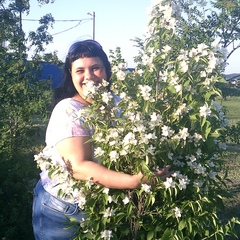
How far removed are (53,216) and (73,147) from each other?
502 mm

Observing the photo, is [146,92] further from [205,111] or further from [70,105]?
[70,105]

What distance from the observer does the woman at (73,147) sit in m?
1.92

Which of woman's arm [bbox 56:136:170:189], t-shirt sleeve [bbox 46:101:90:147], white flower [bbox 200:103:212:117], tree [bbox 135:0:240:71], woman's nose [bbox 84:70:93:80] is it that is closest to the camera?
white flower [bbox 200:103:212:117]

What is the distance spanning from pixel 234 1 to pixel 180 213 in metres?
4.97

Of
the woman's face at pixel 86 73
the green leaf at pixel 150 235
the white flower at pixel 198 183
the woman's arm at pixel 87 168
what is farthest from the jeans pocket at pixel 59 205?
the white flower at pixel 198 183

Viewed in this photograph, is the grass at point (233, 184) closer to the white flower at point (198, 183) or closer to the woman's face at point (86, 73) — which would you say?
the white flower at point (198, 183)

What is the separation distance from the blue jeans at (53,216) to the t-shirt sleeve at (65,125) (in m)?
0.34

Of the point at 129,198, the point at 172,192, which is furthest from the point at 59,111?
the point at 172,192

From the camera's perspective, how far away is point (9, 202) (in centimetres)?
470

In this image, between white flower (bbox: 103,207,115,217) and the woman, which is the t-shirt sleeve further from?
white flower (bbox: 103,207,115,217)

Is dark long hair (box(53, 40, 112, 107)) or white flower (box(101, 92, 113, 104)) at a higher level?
dark long hair (box(53, 40, 112, 107))

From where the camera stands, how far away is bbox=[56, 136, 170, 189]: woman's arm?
188cm

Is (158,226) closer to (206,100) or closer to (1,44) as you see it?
(206,100)

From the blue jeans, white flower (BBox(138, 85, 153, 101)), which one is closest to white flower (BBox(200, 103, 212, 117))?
white flower (BBox(138, 85, 153, 101))
